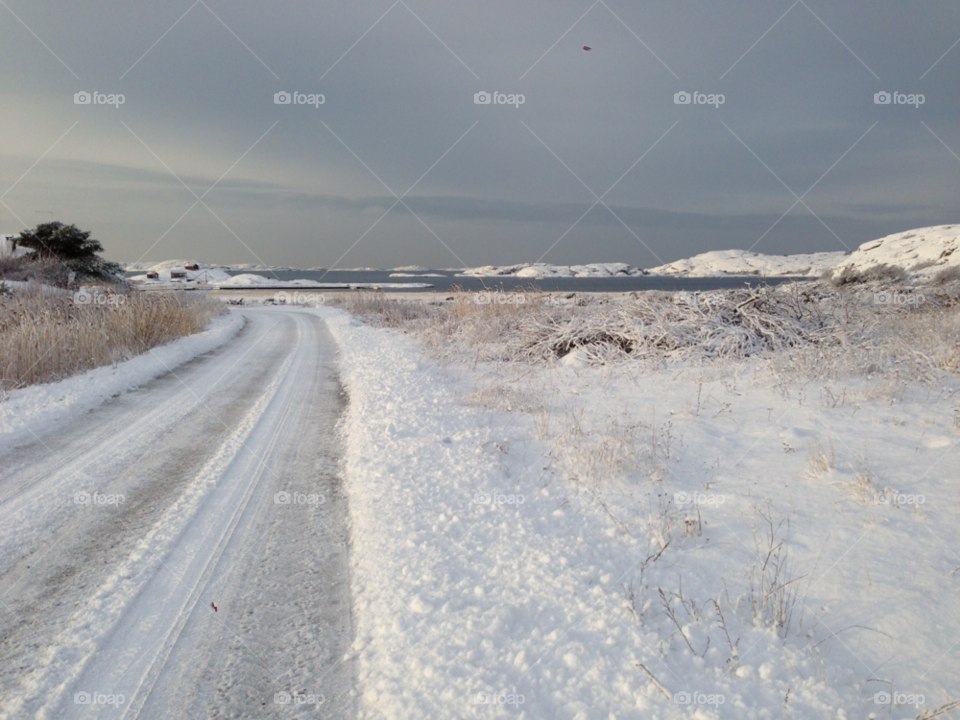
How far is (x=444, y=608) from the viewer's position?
9.34ft

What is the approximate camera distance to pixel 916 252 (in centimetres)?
2633

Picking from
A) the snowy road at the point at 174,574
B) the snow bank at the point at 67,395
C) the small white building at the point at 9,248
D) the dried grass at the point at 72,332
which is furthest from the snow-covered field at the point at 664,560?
the small white building at the point at 9,248

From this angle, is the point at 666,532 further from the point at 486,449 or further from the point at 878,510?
the point at 486,449

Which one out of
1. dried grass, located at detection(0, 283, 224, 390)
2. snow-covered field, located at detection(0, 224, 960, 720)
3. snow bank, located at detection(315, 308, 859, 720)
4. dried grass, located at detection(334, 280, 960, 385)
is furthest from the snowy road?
dried grass, located at detection(334, 280, 960, 385)

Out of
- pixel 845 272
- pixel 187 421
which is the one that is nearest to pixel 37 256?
pixel 187 421

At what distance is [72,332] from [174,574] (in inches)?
351

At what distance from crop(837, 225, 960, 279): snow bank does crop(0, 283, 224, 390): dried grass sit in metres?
24.0

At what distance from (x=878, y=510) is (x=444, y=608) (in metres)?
3.49

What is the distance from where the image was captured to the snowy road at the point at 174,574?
7.55 feet

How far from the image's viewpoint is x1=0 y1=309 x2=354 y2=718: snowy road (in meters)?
2.30

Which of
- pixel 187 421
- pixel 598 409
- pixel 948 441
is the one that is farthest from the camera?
pixel 598 409

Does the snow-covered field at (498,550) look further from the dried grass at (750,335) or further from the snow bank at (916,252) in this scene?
the snow bank at (916,252)

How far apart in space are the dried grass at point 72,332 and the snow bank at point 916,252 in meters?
24.0

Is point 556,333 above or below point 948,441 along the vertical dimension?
above
